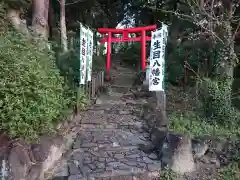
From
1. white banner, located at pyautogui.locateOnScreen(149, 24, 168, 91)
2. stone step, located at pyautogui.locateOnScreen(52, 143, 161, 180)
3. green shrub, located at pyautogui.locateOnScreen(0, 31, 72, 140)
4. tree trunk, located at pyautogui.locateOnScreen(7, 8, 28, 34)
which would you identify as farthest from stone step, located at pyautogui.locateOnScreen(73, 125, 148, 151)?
tree trunk, located at pyautogui.locateOnScreen(7, 8, 28, 34)

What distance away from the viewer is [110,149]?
538 cm

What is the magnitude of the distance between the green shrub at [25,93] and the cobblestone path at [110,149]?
0.80 m

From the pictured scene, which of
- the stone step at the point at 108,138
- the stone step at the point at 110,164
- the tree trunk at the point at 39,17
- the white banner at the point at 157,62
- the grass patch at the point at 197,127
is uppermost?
the tree trunk at the point at 39,17

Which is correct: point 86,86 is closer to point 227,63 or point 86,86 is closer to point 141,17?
point 227,63

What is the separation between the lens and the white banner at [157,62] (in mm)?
7105

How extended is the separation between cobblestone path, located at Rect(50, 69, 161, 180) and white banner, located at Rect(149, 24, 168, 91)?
852 millimetres

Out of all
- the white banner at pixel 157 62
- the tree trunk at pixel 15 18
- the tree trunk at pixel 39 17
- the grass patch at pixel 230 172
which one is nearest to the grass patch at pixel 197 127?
the grass patch at pixel 230 172

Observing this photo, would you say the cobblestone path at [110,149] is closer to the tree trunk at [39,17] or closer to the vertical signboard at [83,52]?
the vertical signboard at [83,52]

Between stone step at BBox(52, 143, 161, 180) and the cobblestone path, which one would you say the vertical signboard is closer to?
the cobblestone path

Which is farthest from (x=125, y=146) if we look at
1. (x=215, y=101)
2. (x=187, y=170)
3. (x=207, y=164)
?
(x=215, y=101)

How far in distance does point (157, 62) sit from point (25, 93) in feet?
12.8

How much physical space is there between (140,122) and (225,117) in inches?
82.4

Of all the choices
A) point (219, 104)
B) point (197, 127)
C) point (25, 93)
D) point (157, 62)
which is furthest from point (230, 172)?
point (25, 93)

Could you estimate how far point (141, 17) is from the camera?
1831 centimetres
